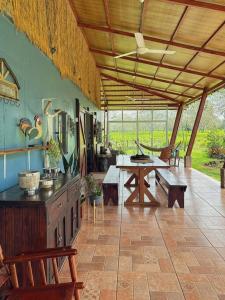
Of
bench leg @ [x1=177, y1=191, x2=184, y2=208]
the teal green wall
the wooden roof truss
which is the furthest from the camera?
bench leg @ [x1=177, y1=191, x2=184, y2=208]

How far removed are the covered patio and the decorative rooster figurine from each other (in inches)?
0.8

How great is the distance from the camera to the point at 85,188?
479 cm

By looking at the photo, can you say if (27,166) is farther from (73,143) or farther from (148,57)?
(148,57)

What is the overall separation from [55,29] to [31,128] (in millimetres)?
1867

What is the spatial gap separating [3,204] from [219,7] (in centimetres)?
377

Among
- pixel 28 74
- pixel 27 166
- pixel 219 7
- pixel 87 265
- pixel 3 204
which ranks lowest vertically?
pixel 87 265

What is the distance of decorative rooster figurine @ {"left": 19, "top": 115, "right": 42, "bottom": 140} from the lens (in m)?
2.93

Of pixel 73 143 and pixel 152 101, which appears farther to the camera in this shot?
pixel 152 101

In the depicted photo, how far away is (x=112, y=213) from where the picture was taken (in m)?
4.56

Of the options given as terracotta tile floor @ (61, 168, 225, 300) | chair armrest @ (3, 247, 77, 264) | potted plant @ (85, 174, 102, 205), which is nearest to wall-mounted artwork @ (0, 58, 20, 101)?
chair armrest @ (3, 247, 77, 264)

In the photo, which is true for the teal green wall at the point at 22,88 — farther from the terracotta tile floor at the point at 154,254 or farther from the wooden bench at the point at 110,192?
the wooden bench at the point at 110,192

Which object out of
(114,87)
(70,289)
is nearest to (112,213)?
(70,289)

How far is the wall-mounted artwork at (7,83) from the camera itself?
243 cm

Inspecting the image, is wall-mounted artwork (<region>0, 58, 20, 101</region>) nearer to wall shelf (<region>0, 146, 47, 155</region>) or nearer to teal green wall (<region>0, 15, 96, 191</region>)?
teal green wall (<region>0, 15, 96, 191</region>)
